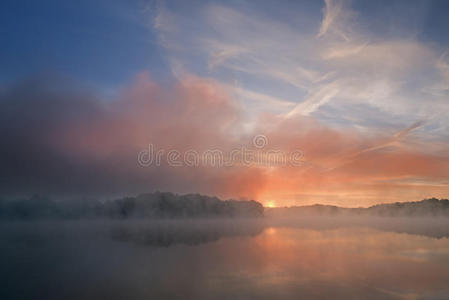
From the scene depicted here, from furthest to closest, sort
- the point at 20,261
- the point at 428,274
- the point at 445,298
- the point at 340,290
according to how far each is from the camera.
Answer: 1. the point at 20,261
2. the point at 428,274
3. the point at 340,290
4. the point at 445,298

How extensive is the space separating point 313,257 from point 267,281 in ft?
59.2

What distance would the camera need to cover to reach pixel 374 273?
32625 millimetres

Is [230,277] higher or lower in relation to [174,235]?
higher

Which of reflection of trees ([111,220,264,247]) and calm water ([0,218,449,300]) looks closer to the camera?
calm water ([0,218,449,300])

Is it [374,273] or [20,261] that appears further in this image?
[20,261]

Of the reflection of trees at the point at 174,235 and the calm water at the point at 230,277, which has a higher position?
the calm water at the point at 230,277

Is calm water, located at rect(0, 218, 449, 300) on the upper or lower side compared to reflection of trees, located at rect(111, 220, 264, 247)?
upper

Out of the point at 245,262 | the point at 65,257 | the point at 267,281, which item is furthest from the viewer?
the point at 65,257

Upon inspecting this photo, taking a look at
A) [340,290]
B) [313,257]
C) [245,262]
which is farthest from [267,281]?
[313,257]

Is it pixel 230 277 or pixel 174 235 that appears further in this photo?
pixel 174 235

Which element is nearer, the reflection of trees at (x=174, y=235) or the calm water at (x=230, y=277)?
the calm water at (x=230, y=277)

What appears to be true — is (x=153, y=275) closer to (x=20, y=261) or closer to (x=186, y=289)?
(x=186, y=289)

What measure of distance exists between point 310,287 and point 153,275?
656 inches

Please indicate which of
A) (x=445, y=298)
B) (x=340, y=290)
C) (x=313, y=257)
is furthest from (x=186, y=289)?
(x=313, y=257)
